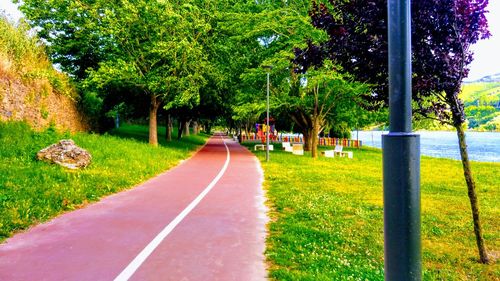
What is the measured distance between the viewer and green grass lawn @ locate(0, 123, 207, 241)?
7258mm

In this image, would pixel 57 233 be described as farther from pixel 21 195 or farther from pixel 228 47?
pixel 228 47

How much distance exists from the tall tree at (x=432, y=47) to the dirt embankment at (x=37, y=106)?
14.1 metres

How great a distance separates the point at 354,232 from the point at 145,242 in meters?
3.75

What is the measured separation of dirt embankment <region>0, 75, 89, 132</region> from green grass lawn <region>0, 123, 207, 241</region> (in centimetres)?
67

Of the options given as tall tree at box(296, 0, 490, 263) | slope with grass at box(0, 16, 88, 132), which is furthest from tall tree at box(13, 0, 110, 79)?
tall tree at box(296, 0, 490, 263)

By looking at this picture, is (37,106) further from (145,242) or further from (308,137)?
(308,137)

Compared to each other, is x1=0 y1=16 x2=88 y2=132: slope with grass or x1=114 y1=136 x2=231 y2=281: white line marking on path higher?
x1=0 y1=16 x2=88 y2=132: slope with grass

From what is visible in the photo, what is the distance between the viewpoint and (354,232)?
6.76m

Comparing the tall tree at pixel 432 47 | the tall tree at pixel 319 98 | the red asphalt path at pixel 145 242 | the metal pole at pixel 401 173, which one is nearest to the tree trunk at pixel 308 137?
the tall tree at pixel 319 98

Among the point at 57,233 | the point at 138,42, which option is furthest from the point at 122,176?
the point at 138,42

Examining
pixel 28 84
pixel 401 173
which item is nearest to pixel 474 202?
pixel 401 173

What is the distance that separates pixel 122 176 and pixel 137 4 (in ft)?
47.4

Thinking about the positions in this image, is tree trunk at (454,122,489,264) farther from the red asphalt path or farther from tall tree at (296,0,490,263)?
the red asphalt path

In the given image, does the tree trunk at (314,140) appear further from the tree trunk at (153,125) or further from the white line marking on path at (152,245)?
the white line marking on path at (152,245)
